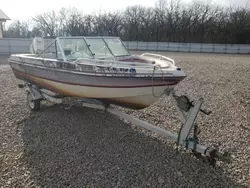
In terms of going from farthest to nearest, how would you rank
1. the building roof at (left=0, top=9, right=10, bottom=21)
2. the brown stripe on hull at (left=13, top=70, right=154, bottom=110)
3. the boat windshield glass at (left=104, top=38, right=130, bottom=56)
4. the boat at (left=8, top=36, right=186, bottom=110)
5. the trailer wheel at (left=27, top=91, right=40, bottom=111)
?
the building roof at (left=0, top=9, right=10, bottom=21)
the trailer wheel at (left=27, top=91, right=40, bottom=111)
the boat windshield glass at (left=104, top=38, right=130, bottom=56)
the brown stripe on hull at (left=13, top=70, right=154, bottom=110)
the boat at (left=8, top=36, right=186, bottom=110)

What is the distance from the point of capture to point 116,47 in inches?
205

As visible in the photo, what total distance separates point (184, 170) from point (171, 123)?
165 cm

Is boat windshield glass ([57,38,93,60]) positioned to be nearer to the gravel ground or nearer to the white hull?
the white hull

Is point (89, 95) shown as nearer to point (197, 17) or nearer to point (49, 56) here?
point (49, 56)

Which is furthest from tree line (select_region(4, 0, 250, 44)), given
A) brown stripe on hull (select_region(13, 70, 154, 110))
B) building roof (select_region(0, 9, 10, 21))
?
brown stripe on hull (select_region(13, 70, 154, 110))

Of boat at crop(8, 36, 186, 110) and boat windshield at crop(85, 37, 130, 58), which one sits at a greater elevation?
boat windshield at crop(85, 37, 130, 58)

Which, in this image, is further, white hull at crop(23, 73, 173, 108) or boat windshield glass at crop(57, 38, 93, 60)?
boat windshield glass at crop(57, 38, 93, 60)

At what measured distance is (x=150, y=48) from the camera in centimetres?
3269

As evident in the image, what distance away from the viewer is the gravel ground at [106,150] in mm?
2871

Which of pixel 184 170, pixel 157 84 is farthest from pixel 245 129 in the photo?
pixel 157 84

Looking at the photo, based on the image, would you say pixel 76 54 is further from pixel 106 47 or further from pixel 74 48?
pixel 106 47

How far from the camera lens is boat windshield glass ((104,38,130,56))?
5.07 m

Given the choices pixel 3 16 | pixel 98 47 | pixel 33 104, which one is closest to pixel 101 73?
pixel 98 47

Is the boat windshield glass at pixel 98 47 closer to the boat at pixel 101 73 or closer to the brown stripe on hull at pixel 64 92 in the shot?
the boat at pixel 101 73
